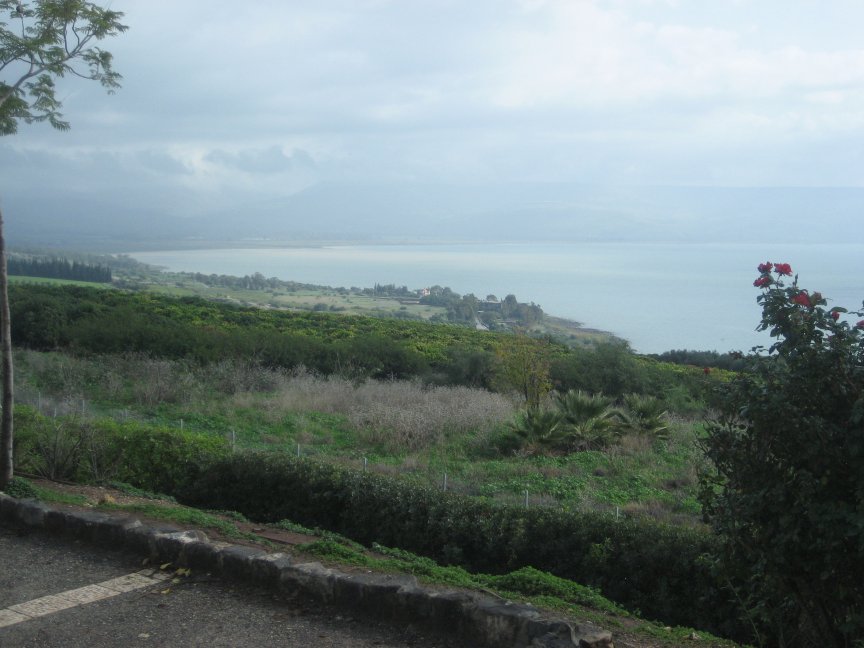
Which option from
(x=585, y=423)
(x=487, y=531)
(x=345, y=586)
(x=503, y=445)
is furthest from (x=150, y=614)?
(x=585, y=423)

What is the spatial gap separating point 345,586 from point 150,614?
4.44 ft

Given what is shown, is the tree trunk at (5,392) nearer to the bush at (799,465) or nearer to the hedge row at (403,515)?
the hedge row at (403,515)

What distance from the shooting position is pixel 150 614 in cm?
552

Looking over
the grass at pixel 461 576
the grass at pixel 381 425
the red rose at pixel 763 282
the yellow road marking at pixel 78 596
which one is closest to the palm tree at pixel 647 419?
the grass at pixel 381 425

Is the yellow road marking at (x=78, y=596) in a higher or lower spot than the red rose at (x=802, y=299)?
lower

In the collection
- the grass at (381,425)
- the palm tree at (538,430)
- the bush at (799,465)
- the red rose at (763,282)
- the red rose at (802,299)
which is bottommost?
the grass at (381,425)

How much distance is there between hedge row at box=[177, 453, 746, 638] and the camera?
264 inches

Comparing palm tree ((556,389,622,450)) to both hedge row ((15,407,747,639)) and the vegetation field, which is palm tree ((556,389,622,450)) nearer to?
the vegetation field

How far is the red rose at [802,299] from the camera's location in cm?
416

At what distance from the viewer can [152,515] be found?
8039 millimetres

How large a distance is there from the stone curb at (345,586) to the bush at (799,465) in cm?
111

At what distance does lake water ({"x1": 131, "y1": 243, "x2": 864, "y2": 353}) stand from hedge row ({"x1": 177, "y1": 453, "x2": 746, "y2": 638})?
282 cm

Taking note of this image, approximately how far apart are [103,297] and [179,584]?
102 feet

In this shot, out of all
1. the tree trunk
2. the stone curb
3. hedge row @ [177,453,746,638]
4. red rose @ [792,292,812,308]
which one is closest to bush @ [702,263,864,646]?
red rose @ [792,292,812,308]
